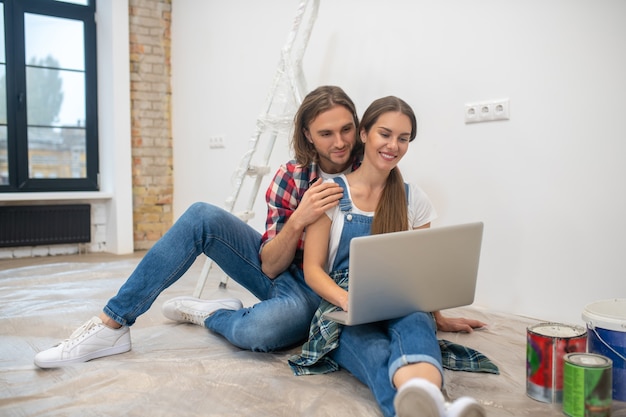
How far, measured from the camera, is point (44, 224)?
156 inches

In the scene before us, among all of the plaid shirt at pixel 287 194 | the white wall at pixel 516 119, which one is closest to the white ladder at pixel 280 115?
the white wall at pixel 516 119

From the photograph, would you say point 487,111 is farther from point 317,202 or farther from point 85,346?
A: point 85,346

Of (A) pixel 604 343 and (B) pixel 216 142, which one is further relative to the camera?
(B) pixel 216 142

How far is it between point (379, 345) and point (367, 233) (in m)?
0.33

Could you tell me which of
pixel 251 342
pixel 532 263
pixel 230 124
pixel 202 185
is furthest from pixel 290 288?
pixel 202 185

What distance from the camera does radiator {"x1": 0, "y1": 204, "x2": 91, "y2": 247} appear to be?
3.83m

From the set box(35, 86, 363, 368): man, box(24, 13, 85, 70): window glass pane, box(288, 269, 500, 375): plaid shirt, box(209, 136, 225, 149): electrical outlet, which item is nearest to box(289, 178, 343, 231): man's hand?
box(35, 86, 363, 368): man

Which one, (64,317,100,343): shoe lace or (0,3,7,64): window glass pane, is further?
(0,3,7,64): window glass pane

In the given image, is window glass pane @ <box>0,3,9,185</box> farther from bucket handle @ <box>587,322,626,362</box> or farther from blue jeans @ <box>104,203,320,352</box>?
bucket handle @ <box>587,322,626,362</box>

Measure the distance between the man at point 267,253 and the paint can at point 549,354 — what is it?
0.62 meters

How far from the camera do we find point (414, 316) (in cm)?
137

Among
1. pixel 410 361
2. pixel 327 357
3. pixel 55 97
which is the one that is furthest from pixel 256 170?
pixel 55 97

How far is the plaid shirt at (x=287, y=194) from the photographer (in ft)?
5.75

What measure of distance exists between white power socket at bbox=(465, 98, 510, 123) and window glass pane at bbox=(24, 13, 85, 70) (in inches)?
122
